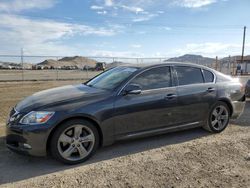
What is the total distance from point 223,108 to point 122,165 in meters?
2.84

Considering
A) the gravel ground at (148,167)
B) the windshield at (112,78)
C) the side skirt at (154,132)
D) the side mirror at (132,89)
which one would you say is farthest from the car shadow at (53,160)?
the windshield at (112,78)

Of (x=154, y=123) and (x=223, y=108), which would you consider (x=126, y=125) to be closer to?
(x=154, y=123)

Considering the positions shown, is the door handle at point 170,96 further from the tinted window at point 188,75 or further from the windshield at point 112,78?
the windshield at point 112,78

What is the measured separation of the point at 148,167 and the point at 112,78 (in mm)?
1890

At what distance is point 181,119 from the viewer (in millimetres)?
5051

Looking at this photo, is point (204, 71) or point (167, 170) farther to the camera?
point (204, 71)

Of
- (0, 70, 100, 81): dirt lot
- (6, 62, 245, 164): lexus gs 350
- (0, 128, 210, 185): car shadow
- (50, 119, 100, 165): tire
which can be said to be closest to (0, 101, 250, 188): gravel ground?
(0, 128, 210, 185): car shadow

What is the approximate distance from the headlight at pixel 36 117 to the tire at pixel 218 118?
327 cm

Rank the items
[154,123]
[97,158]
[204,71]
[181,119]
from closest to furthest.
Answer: [97,158], [154,123], [181,119], [204,71]

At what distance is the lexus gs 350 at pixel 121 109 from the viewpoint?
388 cm

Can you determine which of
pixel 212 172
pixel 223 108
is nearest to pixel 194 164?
pixel 212 172

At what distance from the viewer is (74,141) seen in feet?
13.3

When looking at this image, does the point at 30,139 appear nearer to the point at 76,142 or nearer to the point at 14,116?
the point at 14,116

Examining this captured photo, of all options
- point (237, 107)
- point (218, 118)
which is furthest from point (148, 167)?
point (237, 107)
